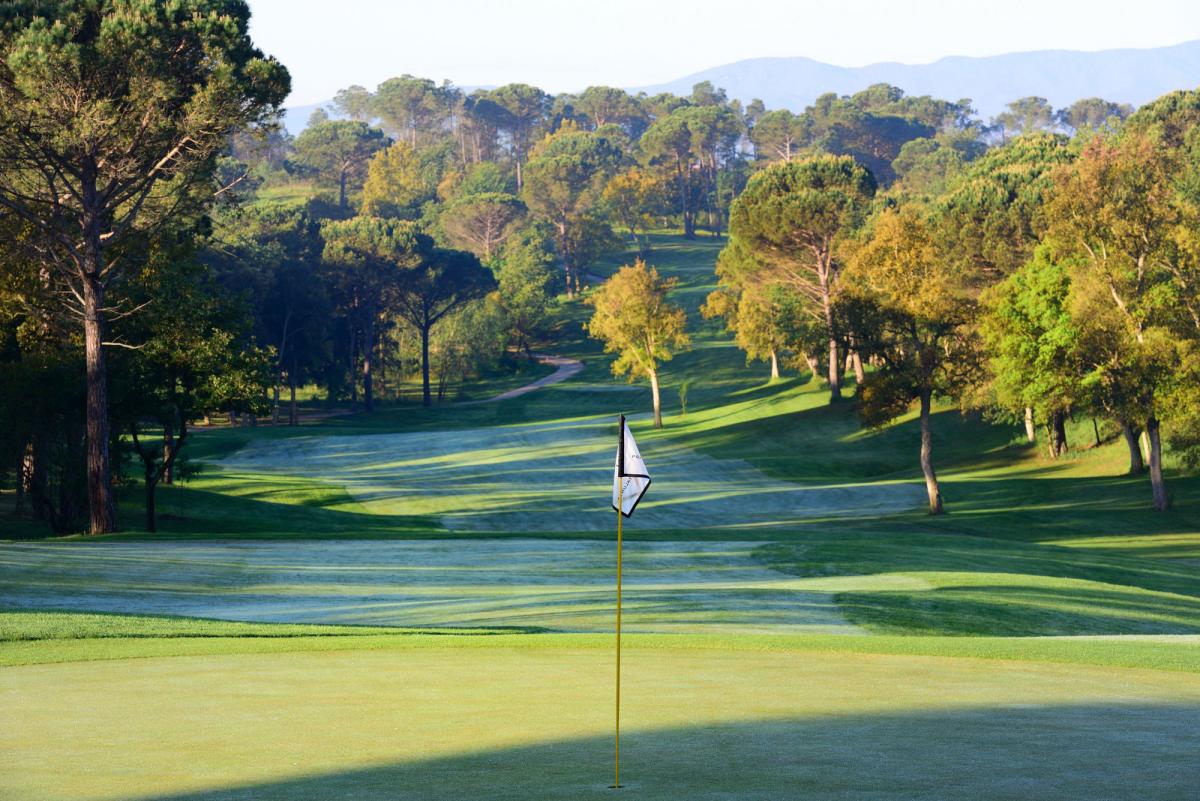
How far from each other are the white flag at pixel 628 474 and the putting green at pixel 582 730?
2.19 metres

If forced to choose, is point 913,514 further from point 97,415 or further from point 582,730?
point 582,730

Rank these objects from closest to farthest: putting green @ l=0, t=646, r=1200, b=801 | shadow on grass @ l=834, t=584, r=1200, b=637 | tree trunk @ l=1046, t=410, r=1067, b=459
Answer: putting green @ l=0, t=646, r=1200, b=801 < shadow on grass @ l=834, t=584, r=1200, b=637 < tree trunk @ l=1046, t=410, r=1067, b=459

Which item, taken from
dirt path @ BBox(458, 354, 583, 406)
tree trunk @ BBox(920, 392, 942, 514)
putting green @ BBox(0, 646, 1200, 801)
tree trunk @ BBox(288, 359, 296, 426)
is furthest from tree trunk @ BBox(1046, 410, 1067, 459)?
tree trunk @ BBox(288, 359, 296, 426)

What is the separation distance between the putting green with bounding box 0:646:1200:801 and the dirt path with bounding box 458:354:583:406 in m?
98.4

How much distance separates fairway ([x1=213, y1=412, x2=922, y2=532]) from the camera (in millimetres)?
59438

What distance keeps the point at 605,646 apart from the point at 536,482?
49.8 meters

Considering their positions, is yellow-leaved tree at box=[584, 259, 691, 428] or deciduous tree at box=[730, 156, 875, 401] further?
deciduous tree at box=[730, 156, 875, 401]

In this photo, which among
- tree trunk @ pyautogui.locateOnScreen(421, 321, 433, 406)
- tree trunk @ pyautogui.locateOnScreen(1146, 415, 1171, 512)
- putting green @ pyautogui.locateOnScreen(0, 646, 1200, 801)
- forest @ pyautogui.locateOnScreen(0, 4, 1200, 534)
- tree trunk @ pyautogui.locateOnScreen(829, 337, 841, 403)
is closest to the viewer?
putting green @ pyautogui.locateOnScreen(0, 646, 1200, 801)

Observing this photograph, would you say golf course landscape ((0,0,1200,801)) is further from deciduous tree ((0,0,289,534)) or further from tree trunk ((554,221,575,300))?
tree trunk ((554,221,575,300))

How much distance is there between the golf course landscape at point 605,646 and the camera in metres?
10.6

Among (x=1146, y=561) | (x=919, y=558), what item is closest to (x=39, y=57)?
(x=919, y=558)

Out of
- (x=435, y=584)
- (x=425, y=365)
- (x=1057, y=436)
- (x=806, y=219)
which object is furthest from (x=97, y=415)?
(x=425, y=365)

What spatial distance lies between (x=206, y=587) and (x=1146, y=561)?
3025 cm

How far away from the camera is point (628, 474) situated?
464 inches
